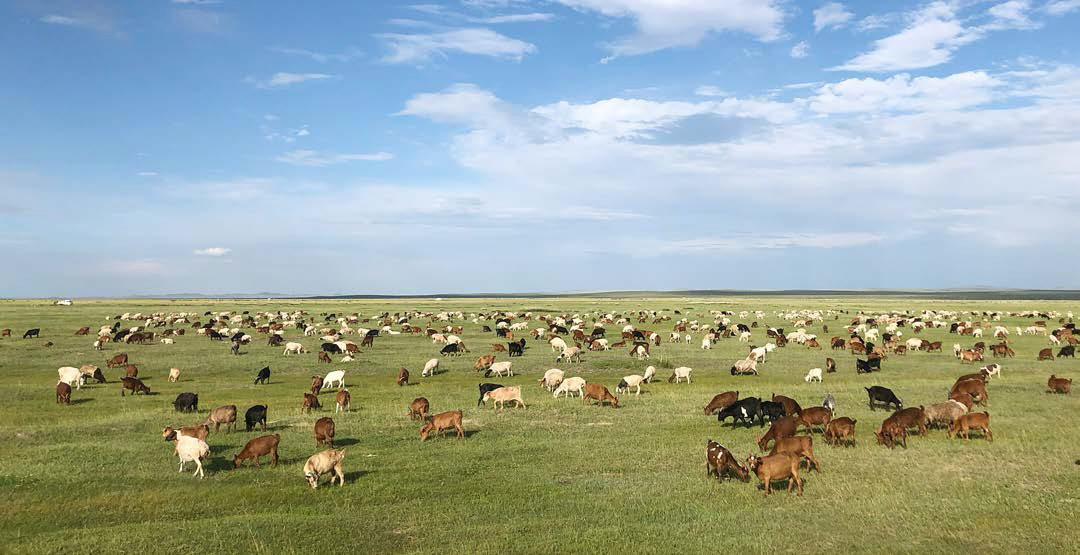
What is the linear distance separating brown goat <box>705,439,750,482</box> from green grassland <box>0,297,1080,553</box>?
288 mm

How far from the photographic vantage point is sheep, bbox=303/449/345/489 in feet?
47.7

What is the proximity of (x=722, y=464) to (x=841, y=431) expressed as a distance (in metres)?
4.86

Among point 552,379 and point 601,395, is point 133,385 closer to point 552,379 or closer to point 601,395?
point 552,379

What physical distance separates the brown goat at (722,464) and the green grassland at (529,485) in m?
0.29

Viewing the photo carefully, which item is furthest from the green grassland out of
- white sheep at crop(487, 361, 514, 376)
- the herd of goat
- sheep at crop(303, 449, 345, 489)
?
white sheep at crop(487, 361, 514, 376)

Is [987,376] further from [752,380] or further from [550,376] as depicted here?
[550,376]

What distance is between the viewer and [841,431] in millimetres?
17703

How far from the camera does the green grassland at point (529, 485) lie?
452 inches

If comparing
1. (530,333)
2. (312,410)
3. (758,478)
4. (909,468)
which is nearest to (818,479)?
(758,478)

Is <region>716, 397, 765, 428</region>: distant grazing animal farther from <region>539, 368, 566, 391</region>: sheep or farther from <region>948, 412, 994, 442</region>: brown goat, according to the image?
<region>539, 368, 566, 391</region>: sheep

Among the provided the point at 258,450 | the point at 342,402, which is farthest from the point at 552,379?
the point at 258,450

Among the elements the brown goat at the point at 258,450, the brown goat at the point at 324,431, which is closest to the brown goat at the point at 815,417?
the brown goat at the point at 324,431

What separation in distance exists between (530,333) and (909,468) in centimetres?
4535

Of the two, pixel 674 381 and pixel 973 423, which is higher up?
pixel 973 423
